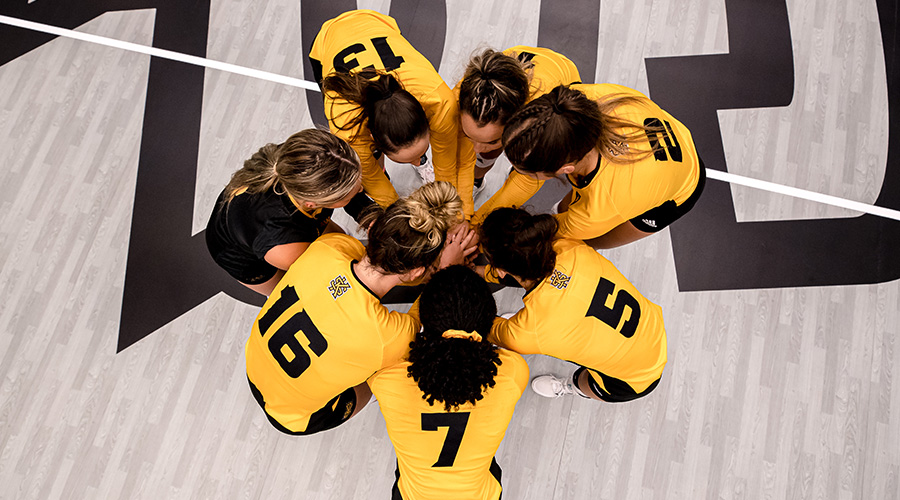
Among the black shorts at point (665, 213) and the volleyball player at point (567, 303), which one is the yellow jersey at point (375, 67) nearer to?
the volleyball player at point (567, 303)

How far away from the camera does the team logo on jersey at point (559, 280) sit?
1.88 meters

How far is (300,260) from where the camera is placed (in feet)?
6.23

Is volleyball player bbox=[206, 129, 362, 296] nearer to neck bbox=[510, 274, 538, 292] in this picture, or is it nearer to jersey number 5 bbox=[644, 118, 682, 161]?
neck bbox=[510, 274, 538, 292]

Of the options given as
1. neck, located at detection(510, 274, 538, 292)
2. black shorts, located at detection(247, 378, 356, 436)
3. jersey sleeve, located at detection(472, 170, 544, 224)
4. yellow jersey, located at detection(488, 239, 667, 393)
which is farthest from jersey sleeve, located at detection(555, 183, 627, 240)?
black shorts, located at detection(247, 378, 356, 436)

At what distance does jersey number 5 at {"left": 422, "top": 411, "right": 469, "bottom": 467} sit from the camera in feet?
5.81

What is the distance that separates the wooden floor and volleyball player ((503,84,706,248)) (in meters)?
0.95

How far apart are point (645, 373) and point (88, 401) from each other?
117 inches

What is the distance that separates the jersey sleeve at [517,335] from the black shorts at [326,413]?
29.5 inches

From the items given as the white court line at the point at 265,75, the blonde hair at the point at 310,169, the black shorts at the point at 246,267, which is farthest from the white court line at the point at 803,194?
the black shorts at the point at 246,267

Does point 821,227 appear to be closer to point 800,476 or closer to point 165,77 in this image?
point 800,476

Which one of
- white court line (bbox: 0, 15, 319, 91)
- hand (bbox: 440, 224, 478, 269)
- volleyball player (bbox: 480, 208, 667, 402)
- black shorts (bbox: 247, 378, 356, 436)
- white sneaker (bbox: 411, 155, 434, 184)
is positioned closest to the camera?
volleyball player (bbox: 480, 208, 667, 402)

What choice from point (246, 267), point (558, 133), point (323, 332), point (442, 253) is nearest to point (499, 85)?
point (558, 133)

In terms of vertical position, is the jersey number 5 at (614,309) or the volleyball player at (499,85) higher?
the volleyball player at (499,85)

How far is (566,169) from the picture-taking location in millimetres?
1826
